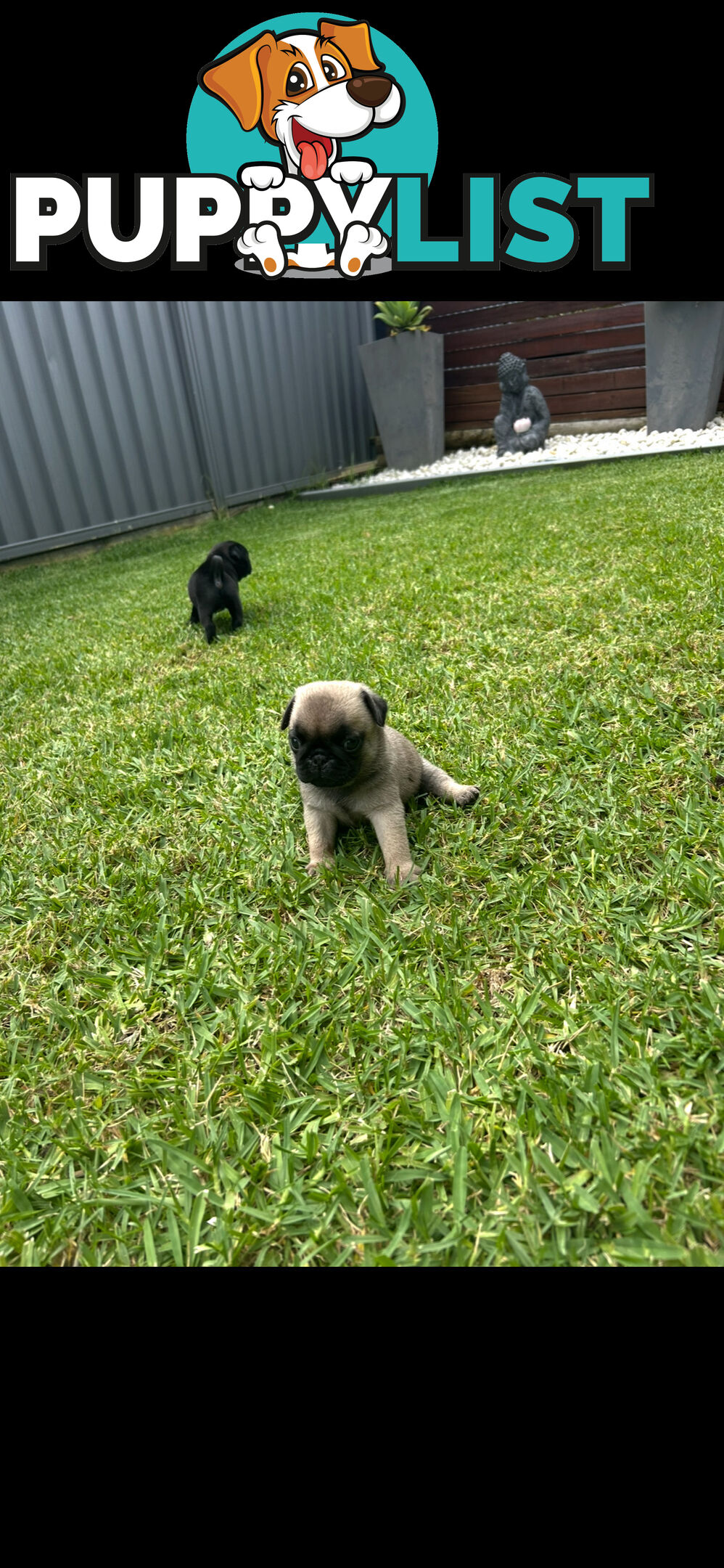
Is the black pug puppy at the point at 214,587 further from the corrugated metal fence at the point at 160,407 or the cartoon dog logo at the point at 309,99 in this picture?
the cartoon dog logo at the point at 309,99

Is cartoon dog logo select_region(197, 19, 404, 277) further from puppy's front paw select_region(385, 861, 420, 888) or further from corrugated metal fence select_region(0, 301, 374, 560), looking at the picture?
puppy's front paw select_region(385, 861, 420, 888)

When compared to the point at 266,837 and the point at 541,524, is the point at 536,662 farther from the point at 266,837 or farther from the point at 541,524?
the point at 541,524

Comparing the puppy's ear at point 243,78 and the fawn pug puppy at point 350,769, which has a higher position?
the puppy's ear at point 243,78

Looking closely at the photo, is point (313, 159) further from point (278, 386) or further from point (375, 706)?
point (375, 706)

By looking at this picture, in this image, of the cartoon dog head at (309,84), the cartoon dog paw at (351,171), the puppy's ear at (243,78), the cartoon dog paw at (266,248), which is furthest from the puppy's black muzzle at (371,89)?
the cartoon dog paw at (266,248)

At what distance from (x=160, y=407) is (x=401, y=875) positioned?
9392 millimetres

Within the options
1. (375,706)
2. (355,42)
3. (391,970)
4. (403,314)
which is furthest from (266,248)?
(391,970)

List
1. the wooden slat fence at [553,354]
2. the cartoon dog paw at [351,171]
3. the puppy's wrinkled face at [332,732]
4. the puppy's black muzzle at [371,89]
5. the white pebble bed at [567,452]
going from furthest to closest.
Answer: the wooden slat fence at [553,354] < the white pebble bed at [567,452] < the cartoon dog paw at [351,171] < the puppy's black muzzle at [371,89] < the puppy's wrinkled face at [332,732]

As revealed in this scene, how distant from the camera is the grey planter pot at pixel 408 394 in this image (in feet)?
36.9

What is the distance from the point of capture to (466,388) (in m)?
12.2

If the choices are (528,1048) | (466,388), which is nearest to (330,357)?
(466,388)

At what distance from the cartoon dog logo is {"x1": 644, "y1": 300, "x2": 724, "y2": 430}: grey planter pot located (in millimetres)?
3695

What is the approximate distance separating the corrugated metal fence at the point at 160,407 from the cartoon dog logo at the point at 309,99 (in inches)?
65.4

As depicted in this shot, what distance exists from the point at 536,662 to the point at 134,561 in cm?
618
